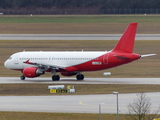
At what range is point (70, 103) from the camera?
40.3 metres

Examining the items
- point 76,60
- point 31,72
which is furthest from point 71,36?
point 31,72

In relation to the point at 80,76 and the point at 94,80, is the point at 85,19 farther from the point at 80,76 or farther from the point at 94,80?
the point at 94,80

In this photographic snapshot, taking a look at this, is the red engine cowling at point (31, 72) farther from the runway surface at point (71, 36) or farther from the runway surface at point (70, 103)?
the runway surface at point (71, 36)

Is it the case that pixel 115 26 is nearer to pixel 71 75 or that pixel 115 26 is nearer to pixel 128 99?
pixel 71 75

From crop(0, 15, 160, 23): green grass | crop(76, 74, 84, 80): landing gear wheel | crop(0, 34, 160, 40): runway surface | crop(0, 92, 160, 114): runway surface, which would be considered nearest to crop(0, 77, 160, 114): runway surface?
crop(0, 92, 160, 114): runway surface

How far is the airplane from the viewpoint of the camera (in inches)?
2172

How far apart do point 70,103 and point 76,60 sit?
17.5 m

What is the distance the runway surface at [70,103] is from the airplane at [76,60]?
10.9m

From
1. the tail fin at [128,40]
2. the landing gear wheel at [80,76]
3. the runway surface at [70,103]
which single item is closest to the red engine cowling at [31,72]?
the landing gear wheel at [80,76]

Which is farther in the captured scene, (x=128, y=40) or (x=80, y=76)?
(x=80, y=76)

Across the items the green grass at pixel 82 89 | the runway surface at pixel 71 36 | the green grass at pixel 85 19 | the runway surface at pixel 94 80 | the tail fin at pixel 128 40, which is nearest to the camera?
the green grass at pixel 82 89

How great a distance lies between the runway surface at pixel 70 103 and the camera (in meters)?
37.4

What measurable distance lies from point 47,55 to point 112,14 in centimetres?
10618

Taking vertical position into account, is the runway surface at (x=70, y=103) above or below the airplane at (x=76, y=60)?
below
